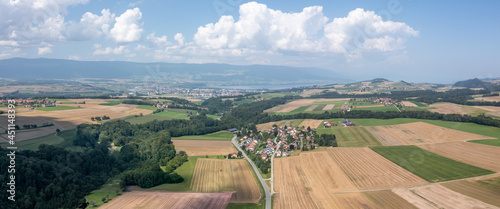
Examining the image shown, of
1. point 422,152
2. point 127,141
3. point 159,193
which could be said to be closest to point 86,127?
point 127,141

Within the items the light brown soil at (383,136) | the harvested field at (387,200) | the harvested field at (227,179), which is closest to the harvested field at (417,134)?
the light brown soil at (383,136)

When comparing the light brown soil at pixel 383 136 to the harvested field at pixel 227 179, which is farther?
the light brown soil at pixel 383 136

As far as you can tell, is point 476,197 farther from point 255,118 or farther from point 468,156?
point 255,118

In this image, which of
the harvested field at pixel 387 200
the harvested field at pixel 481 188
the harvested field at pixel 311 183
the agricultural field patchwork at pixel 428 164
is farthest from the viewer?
the agricultural field patchwork at pixel 428 164

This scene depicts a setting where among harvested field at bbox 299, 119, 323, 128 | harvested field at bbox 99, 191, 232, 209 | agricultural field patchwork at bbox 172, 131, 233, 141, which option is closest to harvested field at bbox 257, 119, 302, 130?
harvested field at bbox 299, 119, 323, 128

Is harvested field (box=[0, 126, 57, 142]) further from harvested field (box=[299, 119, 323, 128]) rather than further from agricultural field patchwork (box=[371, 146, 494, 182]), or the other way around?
agricultural field patchwork (box=[371, 146, 494, 182])

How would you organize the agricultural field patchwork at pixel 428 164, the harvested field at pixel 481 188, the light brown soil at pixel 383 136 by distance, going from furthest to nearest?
1. the light brown soil at pixel 383 136
2. the agricultural field patchwork at pixel 428 164
3. the harvested field at pixel 481 188

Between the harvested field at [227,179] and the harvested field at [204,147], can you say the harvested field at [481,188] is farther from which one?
the harvested field at [204,147]
